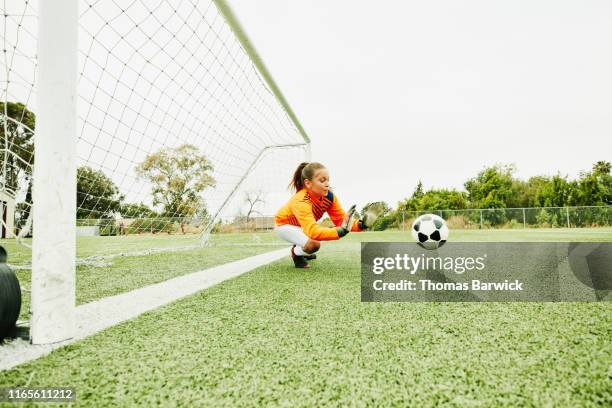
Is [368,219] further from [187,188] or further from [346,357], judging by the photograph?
[187,188]

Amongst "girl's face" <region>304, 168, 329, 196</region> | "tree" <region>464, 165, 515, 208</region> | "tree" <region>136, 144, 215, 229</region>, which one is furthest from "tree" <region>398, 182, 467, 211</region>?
"girl's face" <region>304, 168, 329, 196</region>

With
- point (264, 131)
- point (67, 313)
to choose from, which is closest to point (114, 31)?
point (67, 313)

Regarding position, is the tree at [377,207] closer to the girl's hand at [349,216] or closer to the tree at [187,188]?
the girl's hand at [349,216]

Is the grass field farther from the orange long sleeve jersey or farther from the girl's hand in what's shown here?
the orange long sleeve jersey

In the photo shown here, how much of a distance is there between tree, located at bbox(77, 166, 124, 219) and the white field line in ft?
5.93

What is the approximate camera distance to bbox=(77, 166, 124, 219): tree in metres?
3.79

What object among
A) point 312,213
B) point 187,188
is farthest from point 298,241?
point 187,188

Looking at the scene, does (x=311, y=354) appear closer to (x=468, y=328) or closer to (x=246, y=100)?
(x=468, y=328)

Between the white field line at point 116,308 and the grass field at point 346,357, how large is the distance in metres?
0.08

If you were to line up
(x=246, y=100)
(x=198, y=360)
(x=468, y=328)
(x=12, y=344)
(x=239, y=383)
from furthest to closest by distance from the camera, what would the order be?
(x=246, y=100)
(x=468, y=328)
(x=12, y=344)
(x=198, y=360)
(x=239, y=383)

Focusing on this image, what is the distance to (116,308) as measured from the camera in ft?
6.07

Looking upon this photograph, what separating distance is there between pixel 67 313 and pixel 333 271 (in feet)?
7.80

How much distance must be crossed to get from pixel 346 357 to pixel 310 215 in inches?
89.1

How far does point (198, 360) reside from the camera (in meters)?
1.09
